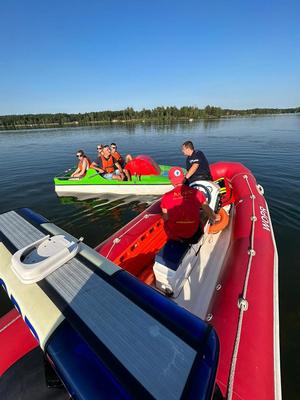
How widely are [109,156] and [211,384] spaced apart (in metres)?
7.41

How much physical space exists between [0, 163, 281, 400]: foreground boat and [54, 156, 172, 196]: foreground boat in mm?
4630

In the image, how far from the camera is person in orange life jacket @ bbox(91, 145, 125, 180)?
296 inches

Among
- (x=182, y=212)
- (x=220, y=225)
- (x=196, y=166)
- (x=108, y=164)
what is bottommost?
(x=220, y=225)

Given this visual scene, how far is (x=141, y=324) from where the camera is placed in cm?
101

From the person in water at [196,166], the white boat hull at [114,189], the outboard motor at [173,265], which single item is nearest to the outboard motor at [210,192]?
the person in water at [196,166]

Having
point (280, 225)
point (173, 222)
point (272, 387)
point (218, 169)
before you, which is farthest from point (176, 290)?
point (218, 169)

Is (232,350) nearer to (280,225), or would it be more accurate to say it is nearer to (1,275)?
(1,275)

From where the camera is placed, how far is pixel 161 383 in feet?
2.62

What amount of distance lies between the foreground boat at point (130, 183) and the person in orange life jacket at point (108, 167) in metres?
0.22

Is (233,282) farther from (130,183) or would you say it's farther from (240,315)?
(130,183)

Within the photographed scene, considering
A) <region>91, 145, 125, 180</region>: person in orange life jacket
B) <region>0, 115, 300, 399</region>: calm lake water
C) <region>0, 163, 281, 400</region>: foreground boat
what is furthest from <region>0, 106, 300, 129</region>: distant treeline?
<region>0, 163, 281, 400</region>: foreground boat

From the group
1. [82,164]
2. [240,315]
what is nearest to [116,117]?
[82,164]

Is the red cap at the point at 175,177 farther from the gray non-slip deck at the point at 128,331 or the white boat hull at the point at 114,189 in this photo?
the white boat hull at the point at 114,189

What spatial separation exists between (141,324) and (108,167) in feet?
23.4
